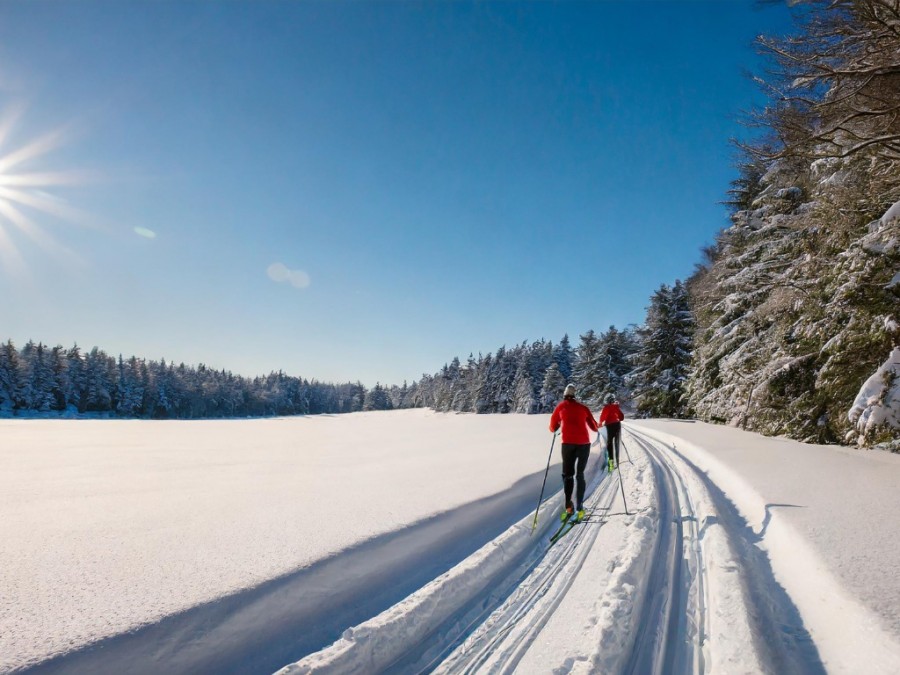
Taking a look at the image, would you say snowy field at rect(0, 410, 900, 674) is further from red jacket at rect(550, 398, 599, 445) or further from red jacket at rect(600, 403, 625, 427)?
red jacket at rect(600, 403, 625, 427)

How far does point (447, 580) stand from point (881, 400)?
9.07 meters

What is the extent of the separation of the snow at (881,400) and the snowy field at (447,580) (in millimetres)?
986

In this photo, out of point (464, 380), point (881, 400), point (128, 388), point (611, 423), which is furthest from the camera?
point (464, 380)

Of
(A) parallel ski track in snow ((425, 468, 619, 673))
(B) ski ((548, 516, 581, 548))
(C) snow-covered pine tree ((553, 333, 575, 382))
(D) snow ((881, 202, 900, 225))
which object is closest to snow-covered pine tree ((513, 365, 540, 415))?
(C) snow-covered pine tree ((553, 333, 575, 382))

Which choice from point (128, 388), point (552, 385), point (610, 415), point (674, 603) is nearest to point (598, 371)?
point (552, 385)

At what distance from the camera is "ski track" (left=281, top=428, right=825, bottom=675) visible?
8.82 ft

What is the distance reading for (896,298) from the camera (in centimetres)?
823

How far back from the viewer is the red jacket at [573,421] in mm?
6421

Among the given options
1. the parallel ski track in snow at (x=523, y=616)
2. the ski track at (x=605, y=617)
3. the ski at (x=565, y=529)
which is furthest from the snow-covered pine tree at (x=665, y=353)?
the parallel ski track in snow at (x=523, y=616)

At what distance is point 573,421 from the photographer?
6484mm

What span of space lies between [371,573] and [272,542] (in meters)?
1.25

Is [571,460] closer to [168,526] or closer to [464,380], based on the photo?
[168,526]

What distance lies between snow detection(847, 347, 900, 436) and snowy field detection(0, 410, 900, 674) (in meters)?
0.99

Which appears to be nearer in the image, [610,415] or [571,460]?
[571,460]
